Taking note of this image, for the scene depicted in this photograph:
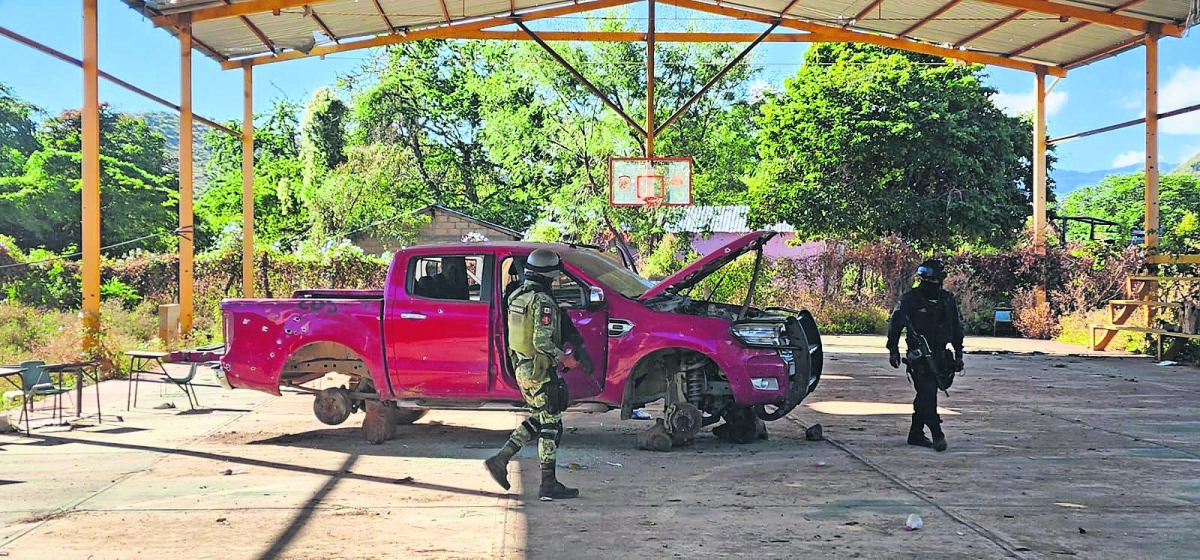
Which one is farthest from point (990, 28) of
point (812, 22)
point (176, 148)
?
point (176, 148)

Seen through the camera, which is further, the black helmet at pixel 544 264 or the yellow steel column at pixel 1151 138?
the yellow steel column at pixel 1151 138

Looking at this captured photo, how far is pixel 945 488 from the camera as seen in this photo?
7.63 m

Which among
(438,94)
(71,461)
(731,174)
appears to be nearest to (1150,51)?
(71,461)

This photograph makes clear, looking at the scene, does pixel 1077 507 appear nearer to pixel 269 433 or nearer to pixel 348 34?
pixel 269 433

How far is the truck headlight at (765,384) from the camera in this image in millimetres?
9109

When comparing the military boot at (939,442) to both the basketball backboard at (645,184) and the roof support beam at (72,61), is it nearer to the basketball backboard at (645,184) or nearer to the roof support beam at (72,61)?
the roof support beam at (72,61)

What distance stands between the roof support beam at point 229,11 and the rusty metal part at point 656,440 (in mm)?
11267

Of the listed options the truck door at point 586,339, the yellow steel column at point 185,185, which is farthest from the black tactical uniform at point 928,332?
the yellow steel column at point 185,185

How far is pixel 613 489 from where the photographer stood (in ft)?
25.2

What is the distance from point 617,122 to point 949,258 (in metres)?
14.8

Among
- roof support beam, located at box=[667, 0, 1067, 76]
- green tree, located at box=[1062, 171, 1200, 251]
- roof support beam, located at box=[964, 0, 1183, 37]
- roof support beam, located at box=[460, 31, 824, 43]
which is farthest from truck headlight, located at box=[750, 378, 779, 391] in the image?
green tree, located at box=[1062, 171, 1200, 251]

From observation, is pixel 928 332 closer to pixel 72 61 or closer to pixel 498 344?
pixel 498 344

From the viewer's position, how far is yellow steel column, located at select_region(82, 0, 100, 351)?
14.9 metres

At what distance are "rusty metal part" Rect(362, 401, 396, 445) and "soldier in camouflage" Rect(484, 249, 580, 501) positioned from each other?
2.66 metres
